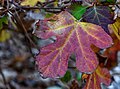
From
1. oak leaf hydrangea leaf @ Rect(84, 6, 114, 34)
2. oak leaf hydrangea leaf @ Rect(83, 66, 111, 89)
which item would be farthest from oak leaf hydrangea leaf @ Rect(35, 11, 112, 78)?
oak leaf hydrangea leaf @ Rect(83, 66, 111, 89)

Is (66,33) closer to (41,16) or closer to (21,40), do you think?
(41,16)

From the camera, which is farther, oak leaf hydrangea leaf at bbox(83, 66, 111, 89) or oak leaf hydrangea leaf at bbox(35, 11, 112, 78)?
oak leaf hydrangea leaf at bbox(83, 66, 111, 89)

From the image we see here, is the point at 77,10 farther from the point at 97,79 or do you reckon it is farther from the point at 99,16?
the point at 97,79

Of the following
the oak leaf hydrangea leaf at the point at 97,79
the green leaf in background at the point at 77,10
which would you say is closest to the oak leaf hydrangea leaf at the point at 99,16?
the green leaf in background at the point at 77,10

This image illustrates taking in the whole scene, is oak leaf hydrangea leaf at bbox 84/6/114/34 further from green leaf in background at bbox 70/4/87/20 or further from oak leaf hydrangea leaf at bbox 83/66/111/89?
oak leaf hydrangea leaf at bbox 83/66/111/89

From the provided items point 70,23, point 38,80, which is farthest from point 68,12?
point 38,80

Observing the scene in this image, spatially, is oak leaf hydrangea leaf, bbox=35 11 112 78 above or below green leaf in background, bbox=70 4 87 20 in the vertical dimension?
below

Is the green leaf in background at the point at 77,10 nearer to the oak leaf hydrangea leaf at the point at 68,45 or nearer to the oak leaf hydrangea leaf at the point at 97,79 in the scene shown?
the oak leaf hydrangea leaf at the point at 68,45
